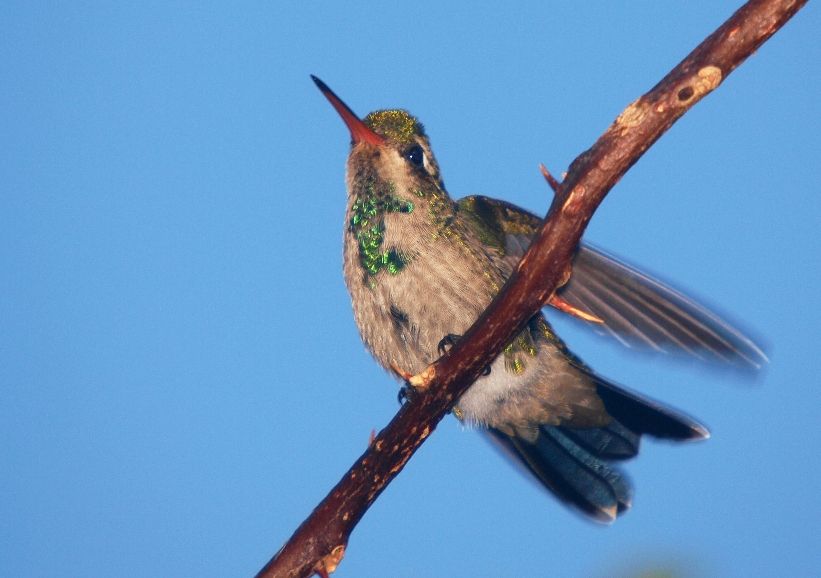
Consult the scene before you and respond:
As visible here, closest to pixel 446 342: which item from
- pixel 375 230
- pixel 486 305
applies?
pixel 486 305

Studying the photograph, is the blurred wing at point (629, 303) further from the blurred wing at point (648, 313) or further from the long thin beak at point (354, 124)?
the long thin beak at point (354, 124)

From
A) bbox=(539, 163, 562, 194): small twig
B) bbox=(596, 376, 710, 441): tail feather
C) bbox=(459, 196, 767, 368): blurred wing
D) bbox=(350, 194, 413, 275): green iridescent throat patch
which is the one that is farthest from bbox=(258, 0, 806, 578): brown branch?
bbox=(350, 194, 413, 275): green iridescent throat patch

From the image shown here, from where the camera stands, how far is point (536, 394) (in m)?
4.53

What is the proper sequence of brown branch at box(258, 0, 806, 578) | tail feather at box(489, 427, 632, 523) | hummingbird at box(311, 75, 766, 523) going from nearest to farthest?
brown branch at box(258, 0, 806, 578) → hummingbird at box(311, 75, 766, 523) → tail feather at box(489, 427, 632, 523)

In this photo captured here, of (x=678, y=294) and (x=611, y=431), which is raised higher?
(x=678, y=294)

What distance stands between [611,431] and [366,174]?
173 cm

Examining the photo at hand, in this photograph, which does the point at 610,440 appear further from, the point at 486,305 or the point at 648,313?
the point at 486,305

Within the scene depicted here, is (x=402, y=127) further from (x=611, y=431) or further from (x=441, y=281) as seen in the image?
(x=611, y=431)

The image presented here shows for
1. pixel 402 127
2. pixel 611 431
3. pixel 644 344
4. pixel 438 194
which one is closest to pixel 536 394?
pixel 611 431

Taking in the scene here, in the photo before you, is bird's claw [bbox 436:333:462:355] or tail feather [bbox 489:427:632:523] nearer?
bird's claw [bbox 436:333:462:355]

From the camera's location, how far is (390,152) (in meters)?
→ 4.64

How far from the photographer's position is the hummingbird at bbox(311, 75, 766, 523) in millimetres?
4207

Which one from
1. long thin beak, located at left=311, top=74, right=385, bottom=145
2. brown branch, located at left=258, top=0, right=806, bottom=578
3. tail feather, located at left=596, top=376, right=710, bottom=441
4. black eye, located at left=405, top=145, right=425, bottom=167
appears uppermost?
black eye, located at left=405, top=145, right=425, bottom=167

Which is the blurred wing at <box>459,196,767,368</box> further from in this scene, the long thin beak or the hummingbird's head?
the long thin beak
